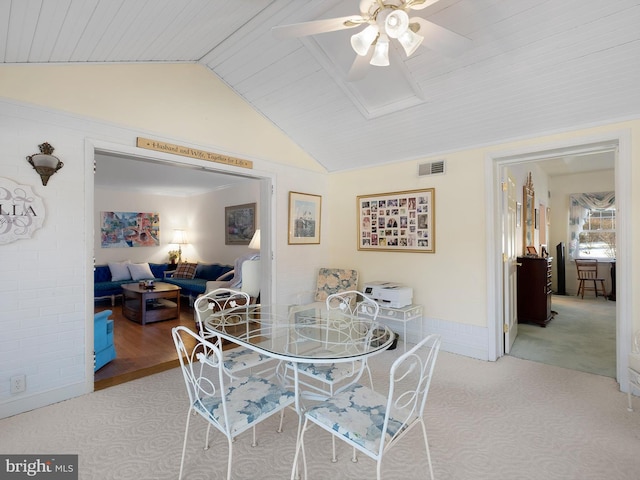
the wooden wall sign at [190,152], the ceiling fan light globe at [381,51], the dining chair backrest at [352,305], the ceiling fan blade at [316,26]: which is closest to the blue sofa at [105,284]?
the wooden wall sign at [190,152]

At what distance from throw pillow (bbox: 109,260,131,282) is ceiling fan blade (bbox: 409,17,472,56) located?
22.0 ft

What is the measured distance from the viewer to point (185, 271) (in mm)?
6977

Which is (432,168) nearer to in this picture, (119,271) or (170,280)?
(170,280)

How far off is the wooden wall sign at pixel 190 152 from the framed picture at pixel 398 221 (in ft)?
5.22

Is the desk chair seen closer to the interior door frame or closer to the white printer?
the interior door frame

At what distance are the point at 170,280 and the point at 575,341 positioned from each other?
21.7ft

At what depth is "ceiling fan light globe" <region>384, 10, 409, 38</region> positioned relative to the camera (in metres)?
1.59

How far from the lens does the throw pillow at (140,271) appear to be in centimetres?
663

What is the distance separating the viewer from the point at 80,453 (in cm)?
190

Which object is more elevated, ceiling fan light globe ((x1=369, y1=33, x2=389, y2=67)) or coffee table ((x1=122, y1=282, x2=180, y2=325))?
ceiling fan light globe ((x1=369, y1=33, x2=389, y2=67))

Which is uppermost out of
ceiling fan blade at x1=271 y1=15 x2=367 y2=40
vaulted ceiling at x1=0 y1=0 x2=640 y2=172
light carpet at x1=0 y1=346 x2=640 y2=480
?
vaulted ceiling at x1=0 y1=0 x2=640 y2=172

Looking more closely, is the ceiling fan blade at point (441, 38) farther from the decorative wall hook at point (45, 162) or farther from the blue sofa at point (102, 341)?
the blue sofa at point (102, 341)

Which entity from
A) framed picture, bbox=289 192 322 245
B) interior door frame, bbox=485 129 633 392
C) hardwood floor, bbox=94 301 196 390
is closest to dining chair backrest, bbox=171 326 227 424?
hardwood floor, bbox=94 301 196 390

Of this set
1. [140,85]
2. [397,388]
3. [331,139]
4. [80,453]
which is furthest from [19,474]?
[331,139]
